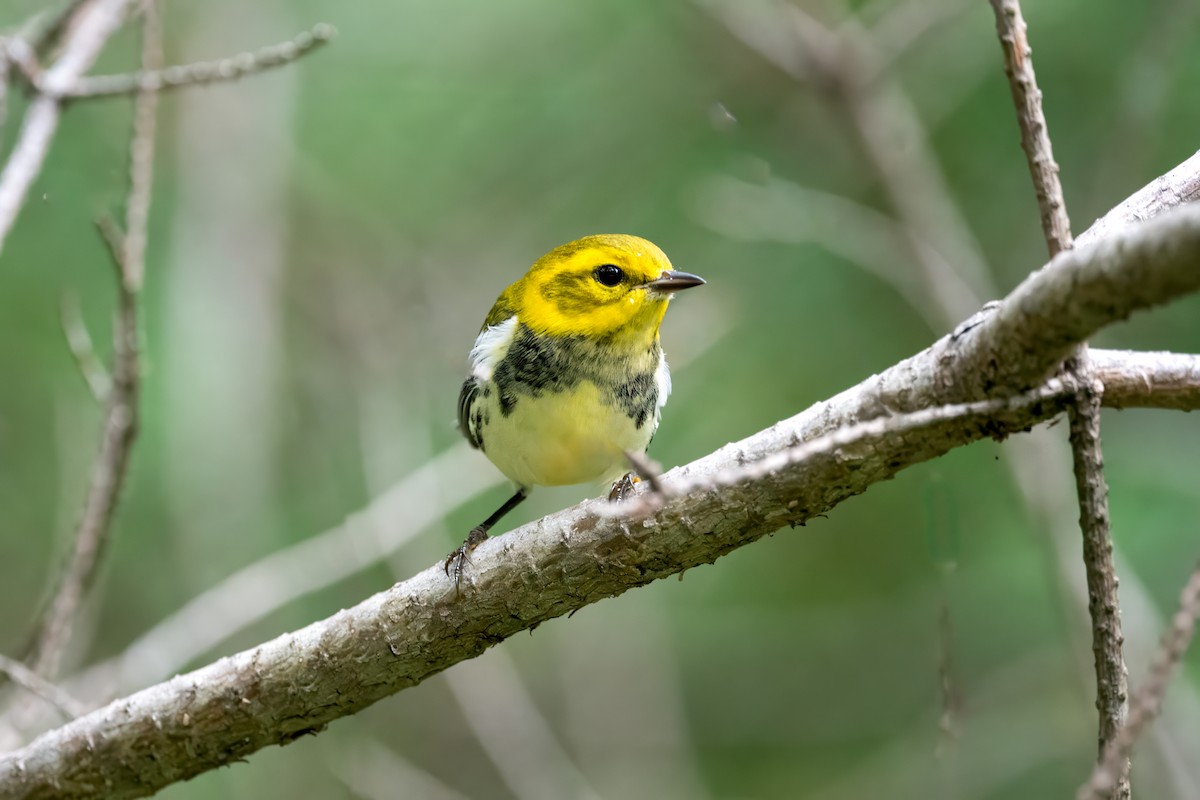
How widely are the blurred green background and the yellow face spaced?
41.2 inches

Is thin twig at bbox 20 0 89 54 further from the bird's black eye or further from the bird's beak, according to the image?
the bird's beak

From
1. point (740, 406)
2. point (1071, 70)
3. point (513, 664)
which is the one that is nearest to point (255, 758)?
point (513, 664)

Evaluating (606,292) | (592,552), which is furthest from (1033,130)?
(606,292)

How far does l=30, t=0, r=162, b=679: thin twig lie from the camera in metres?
3.38

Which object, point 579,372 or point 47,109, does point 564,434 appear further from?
point 47,109

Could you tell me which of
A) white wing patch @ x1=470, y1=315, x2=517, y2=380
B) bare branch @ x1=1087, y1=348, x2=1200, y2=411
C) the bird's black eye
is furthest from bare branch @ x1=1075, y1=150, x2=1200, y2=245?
white wing patch @ x1=470, y1=315, x2=517, y2=380

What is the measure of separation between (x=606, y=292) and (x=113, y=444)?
5.03ft

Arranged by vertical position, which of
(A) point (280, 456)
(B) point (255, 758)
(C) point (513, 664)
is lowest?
(B) point (255, 758)

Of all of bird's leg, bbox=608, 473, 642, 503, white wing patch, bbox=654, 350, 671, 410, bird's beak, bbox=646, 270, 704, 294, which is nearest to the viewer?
bird's leg, bbox=608, 473, 642, 503

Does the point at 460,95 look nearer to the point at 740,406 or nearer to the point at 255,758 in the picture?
the point at 740,406

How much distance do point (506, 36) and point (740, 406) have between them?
9.44ft

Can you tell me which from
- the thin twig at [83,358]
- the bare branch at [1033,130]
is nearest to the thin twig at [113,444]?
the thin twig at [83,358]

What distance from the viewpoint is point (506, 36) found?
7.48 metres

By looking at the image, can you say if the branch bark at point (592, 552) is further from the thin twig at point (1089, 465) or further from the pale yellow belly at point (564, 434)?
the pale yellow belly at point (564, 434)
